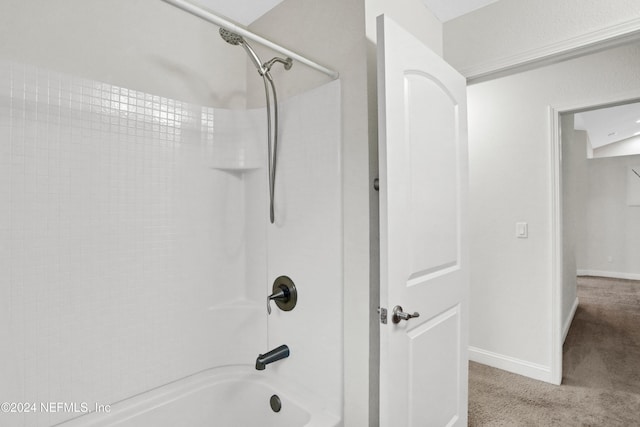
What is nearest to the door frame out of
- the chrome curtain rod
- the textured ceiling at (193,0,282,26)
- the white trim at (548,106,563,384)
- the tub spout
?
the white trim at (548,106,563,384)

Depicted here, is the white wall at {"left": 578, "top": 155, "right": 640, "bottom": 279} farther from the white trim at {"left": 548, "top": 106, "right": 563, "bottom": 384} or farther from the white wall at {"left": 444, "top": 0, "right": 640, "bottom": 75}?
the white wall at {"left": 444, "top": 0, "right": 640, "bottom": 75}

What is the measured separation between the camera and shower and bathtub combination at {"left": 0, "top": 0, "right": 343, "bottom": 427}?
1.20 m

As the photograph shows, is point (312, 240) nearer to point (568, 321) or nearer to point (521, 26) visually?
point (521, 26)

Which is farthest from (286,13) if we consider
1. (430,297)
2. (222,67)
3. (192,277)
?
(430,297)

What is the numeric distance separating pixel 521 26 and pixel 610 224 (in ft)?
20.8

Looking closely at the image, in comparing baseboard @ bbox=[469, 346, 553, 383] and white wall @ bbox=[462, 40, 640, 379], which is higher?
white wall @ bbox=[462, 40, 640, 379]

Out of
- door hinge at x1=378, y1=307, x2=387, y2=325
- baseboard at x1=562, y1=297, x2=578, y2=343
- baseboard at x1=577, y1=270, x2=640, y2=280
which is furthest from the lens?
baseboard at x1=577, y1=270, x2=640, y2=280

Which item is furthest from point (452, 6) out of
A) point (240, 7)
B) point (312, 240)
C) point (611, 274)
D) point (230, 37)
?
point (611, 274)

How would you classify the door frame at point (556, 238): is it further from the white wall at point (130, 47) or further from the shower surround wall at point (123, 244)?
the white wall at point (130, 47)

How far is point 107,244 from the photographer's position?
1367mm

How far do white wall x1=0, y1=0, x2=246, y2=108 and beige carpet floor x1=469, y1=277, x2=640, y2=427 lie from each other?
248 cm

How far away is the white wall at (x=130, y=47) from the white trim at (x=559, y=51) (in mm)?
1356

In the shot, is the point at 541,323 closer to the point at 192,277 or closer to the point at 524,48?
the point at 524,48

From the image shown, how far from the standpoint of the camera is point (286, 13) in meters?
1.66
